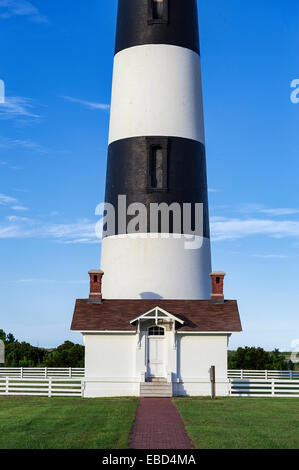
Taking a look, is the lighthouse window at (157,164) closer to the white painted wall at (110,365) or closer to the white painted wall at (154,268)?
the white painted wall at (154,268)

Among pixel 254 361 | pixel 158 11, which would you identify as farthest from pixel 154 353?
pixel 254 361

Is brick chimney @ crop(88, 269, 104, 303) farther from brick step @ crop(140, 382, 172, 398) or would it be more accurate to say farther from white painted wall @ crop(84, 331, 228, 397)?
brick step @ crop(140, 382, 172, 398)

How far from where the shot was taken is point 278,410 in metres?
21.8

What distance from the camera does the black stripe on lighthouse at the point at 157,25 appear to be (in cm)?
3053

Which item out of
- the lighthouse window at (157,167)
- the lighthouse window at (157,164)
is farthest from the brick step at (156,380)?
the lighthouse window at (157,167)

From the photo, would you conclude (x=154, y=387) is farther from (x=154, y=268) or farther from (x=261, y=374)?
(x=261, y=374)

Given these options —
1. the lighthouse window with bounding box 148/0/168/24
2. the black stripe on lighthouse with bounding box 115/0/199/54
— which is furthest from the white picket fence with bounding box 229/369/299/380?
the lighthouse window with bounding box 148/0/168/24

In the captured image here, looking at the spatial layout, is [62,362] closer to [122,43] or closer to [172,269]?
[172,269]

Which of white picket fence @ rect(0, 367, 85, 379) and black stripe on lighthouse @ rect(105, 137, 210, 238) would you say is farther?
white picket fence @ rect(0, 367, 85, 379)

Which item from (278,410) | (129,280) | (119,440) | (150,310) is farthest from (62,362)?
(119,440)

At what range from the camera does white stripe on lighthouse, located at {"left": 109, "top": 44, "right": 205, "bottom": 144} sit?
30.1 meters

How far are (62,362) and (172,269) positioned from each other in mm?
13734

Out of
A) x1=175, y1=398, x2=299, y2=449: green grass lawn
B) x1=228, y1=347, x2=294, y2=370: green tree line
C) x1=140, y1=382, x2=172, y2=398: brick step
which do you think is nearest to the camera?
x1=175, y1=398, x2=299, y2=449: green grass lawn

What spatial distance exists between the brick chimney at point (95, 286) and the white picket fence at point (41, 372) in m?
6.62
